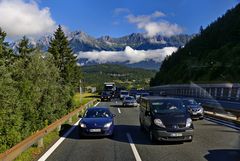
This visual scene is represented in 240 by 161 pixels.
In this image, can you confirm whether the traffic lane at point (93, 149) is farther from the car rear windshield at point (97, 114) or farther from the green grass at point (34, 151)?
the car rear windshield at point (97, 114)

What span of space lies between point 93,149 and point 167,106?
449 cm

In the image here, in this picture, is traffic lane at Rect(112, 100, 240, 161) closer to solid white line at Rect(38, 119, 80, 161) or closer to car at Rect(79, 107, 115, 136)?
car at Rect(79, 107, 115, 136)

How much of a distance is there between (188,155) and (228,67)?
69.2 metres

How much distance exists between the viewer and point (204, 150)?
1249 centimetres

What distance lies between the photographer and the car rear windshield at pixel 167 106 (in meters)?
15.9

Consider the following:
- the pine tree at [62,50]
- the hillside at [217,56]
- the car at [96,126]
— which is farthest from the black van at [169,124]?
the pine tree at [62,50]

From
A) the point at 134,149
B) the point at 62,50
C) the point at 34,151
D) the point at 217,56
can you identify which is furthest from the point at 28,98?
the point at 217,56

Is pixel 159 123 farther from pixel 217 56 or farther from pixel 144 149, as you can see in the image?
pixel 217 56

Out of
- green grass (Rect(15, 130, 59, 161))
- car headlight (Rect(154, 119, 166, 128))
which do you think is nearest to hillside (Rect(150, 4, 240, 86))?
car headlight (Rect(154, 119, 166, 128))

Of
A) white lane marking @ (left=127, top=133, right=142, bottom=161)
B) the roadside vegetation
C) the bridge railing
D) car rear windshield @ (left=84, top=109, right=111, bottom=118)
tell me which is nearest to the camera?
white lane marking @ (left=127, top=133, right=142, bottom=161)

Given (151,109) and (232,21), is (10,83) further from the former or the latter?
(232,21)

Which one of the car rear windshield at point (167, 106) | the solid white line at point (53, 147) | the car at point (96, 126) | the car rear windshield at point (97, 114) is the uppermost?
the car rear windshield at point (167, 106)

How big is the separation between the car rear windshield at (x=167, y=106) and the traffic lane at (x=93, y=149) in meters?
1.86

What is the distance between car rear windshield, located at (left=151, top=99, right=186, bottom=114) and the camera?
15.9 meters
